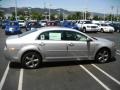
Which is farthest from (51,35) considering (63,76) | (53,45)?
(63,76)

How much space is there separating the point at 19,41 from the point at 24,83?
232 centimetres

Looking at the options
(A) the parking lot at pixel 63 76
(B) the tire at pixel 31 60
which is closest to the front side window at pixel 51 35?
(B) the tire at pixel 31 60

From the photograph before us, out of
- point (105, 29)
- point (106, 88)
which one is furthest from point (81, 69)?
point (105, 29)

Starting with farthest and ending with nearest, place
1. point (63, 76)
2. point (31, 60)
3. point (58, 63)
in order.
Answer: point (58, 63)
point (31, 60)
point (63, 76)

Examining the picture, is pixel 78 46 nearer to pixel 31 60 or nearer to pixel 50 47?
pixel 50 47

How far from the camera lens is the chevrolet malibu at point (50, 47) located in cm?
943

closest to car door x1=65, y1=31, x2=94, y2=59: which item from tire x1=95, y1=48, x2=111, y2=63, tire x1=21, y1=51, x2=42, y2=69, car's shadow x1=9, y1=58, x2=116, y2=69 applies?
tire x1=95, y1=48, x2=111, y2=63

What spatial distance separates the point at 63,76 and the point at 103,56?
2.88 meters

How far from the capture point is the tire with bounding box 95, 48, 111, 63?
414 inches

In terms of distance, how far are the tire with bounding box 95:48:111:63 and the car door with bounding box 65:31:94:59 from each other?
1.46 ft

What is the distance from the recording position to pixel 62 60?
32.6 feet

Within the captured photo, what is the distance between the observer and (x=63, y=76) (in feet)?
27.5

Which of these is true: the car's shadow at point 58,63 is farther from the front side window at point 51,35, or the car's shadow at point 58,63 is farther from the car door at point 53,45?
the front side window at point 51,35

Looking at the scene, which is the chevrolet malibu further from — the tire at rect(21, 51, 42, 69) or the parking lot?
the parking lot
